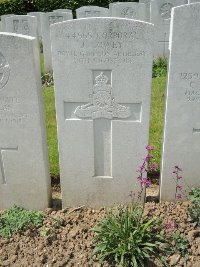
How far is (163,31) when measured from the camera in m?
9.28

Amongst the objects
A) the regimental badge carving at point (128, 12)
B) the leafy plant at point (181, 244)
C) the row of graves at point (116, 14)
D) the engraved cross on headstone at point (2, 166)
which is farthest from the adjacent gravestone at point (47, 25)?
the leafy plant at point (181, 244)

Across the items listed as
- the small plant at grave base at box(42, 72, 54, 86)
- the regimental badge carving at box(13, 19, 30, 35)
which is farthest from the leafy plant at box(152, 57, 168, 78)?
Result: the regimental badge carving at box(13, 19, 30, 35)

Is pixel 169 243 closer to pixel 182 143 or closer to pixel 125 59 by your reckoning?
pixel 182 143

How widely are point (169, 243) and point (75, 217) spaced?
1.02 meters

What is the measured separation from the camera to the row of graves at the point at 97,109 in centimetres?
313

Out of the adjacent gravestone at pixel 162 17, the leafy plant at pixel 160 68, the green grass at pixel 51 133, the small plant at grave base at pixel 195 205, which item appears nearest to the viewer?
the small plant at grave base at pixel 195 205

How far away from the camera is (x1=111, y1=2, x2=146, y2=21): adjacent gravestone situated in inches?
376

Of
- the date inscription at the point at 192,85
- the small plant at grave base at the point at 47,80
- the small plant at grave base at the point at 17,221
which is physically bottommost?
the small plant at grave base at the point at 17,221

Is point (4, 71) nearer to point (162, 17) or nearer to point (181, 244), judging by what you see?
point (181, 244)

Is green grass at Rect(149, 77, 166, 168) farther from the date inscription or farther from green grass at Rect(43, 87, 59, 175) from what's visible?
the date inscription

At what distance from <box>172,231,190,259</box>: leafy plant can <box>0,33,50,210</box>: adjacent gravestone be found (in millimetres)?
1436

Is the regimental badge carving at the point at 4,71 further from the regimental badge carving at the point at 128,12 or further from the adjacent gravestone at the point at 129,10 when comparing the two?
the regimental badge carving at the point at 128,12

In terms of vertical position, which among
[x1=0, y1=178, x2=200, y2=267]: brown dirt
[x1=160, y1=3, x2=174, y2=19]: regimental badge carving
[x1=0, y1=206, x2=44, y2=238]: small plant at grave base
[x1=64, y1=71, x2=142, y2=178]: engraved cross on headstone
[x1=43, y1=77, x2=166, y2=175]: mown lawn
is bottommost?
[x1=0, y1=178, x2=200, y2=267]: brown dirt

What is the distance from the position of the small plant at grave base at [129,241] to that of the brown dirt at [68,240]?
0.10 m
